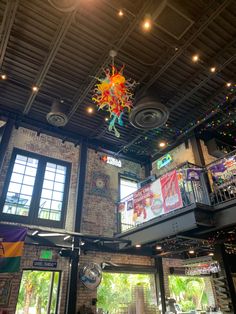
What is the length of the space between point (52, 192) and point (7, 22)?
14.9 ft

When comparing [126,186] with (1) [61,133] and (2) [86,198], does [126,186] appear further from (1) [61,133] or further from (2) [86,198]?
(1) [61,133]

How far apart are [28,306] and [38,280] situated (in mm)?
1613

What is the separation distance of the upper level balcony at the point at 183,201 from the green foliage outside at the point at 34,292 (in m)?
9.24

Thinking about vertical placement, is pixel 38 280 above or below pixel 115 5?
below

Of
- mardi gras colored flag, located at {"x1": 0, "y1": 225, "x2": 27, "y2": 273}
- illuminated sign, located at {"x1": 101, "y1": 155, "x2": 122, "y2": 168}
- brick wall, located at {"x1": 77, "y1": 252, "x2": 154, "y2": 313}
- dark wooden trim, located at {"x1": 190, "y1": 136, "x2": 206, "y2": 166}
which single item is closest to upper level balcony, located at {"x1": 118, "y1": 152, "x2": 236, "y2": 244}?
brick wall, located at {"x1": 77, "y1": 252, "x2": 154, "y2": 313}

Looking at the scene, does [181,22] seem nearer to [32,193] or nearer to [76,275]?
[32,193]

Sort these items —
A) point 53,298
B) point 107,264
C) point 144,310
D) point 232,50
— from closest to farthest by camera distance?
point 144,310 < point 232,50 < point 53,298 < point 107,264

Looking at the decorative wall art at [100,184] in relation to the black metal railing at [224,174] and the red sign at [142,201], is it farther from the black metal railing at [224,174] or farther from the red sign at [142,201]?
the black metal railing at [224,174]

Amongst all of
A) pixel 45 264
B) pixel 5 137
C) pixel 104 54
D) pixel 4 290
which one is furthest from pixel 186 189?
pixel 5 137

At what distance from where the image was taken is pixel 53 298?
614 centimetres

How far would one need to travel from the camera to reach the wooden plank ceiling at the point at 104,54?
4.56 metres

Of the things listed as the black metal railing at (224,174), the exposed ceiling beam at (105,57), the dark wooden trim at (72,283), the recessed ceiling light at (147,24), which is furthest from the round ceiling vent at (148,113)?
the dark wooden trim at (72,283)

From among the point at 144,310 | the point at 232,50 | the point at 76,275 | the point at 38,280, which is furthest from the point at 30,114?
the point at 38,280

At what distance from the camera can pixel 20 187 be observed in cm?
674
